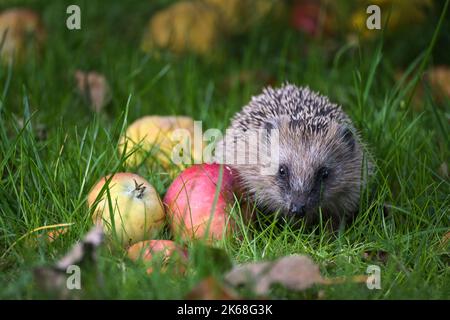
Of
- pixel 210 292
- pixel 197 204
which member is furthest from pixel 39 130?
pixel 210 292

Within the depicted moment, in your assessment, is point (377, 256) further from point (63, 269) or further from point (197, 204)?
point (63, 269)

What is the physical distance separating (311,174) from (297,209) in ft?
1.04

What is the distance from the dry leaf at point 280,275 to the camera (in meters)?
3.23

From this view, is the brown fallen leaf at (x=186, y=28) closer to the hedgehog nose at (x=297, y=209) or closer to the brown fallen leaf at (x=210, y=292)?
the hedgehog nose at (x=297, y=209)

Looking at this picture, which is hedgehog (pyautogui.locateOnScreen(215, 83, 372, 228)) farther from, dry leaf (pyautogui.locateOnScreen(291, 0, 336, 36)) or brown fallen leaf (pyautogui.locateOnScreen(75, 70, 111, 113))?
dry leaf (pyautogui.locateOnScreen(291, 0, 336, 36))

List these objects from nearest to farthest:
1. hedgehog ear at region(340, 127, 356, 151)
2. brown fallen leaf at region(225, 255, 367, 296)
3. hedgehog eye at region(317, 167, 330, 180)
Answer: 1. brown fallen leaf at region(225, 255, 367, 296)
2. hedgehog eye at region(317, 167, 330, 180)
3. hedgehog ear at region(340, 127, 356, 151)

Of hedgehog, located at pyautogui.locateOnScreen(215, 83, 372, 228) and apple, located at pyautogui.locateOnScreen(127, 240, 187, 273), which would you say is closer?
apple, located at pyautogui.locateOnScreen(127, 240, 187, 273)

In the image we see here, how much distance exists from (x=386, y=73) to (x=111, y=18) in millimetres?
3064

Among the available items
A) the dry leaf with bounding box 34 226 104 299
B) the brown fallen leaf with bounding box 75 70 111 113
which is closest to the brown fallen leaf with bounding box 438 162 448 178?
the dry leaf with bounding box 34 226 104 299

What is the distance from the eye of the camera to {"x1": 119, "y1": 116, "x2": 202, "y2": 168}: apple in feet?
16.2

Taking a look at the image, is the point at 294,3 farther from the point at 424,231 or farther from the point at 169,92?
the point at 424,231

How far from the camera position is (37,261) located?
12.0 ft

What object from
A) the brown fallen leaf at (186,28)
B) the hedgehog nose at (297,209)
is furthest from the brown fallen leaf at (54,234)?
the brown fallen leaf at (186,28)
